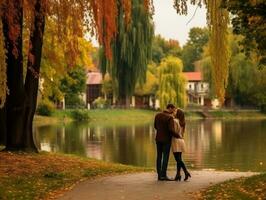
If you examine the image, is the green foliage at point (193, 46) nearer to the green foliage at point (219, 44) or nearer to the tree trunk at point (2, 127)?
the tree trunk at point (2, 127)

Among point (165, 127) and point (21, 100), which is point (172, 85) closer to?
point (21, 100)

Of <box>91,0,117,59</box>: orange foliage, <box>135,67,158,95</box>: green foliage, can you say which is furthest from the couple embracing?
<box>135,67,158,95</box>: green foliage

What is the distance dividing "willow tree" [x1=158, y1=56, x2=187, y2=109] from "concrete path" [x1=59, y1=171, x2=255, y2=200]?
57.5 meters

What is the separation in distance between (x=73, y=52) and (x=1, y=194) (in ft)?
10.4

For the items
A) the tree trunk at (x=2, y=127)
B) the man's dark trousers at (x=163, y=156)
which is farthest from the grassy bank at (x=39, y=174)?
the tree trunk at (x=2, y=127)

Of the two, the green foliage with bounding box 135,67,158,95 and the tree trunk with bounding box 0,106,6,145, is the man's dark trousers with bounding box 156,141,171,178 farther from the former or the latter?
the green foliage with bounding box 135,67,158,95

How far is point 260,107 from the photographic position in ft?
269

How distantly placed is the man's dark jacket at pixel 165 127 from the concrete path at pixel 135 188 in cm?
87

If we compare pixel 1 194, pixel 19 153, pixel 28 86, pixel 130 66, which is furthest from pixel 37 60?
pixel 130 66

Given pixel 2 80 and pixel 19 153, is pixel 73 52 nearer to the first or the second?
pixel 2 80

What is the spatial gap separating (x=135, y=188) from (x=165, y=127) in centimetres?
178

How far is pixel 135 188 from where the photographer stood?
413 inches

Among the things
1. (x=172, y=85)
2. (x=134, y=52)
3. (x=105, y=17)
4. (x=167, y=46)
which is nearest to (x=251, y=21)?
(x=105, y=17)

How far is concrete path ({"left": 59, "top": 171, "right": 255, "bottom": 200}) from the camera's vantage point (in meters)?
9.48
